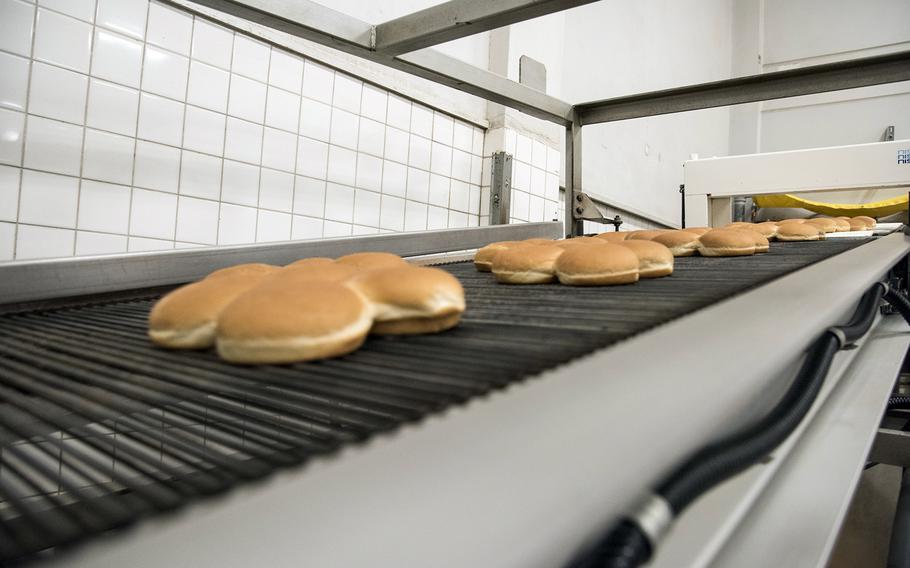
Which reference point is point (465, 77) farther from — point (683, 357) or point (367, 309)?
point (683, 357)

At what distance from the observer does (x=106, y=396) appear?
1.41 feet

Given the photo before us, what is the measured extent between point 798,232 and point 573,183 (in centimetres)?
75

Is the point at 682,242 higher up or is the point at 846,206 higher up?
the point at 846,206

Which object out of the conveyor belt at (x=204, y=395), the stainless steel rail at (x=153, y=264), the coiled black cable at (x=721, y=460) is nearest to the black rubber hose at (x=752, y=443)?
the coiled black cable at (x=721, y=460)

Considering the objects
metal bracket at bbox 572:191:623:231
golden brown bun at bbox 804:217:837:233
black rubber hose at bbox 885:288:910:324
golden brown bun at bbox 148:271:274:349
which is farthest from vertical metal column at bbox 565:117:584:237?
golden brown bun at bbox 148:271:274:349

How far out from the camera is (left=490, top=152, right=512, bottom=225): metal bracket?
2967 millimetres

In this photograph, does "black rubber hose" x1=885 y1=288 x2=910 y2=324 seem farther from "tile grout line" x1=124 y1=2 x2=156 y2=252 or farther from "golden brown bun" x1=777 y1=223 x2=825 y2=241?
"tile grout line" x1=124 y1=2 x2=156 y2=252

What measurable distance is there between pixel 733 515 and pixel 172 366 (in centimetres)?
52

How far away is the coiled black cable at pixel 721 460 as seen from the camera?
1.01 feet

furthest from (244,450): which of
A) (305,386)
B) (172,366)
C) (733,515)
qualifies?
(733,515)

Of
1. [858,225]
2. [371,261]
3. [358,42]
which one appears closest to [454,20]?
[358,42]

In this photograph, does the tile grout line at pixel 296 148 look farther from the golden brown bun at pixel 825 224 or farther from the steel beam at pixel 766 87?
the golden brown bun at pixel 825 224

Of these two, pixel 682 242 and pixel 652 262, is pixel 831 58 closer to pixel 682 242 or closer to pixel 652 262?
pixel 682 242

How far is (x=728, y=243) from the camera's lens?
1.22m
